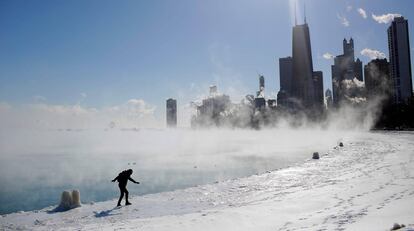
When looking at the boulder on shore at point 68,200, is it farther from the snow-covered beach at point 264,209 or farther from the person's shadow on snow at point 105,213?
the person's shadow on snow at point 105,213

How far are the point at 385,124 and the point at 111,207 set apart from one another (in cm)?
16442

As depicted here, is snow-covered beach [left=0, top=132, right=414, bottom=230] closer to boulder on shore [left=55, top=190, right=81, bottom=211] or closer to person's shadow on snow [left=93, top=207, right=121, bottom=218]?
person's shadow on snow [left=93, top=207, right=121, bottom=218]

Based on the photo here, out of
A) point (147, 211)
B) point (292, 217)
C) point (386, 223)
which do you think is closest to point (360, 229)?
point (386, 223)

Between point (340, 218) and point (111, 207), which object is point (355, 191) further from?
point (111, 207)

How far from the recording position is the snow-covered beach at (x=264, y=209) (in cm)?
1384

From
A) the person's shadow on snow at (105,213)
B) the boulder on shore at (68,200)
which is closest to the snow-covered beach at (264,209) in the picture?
the person's shadow on snow at (105,213)

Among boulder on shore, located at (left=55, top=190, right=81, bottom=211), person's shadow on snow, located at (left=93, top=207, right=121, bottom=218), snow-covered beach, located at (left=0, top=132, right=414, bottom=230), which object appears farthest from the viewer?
boulder on shore, located at (left=55, top=190, right=81, bottom=211)

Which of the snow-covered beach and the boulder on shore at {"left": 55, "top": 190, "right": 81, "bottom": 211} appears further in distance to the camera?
the boulder on shore at {"left": 55, "top": 190, "right": 81, "bottom": 211}

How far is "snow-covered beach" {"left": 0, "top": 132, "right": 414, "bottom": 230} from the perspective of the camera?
13844mm

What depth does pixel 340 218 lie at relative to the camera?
1367cm

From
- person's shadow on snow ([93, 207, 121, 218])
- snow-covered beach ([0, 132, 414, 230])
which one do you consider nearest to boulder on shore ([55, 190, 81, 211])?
snow-covered beach ([0, 132, 414, 230])

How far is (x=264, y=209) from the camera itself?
16.6 meters

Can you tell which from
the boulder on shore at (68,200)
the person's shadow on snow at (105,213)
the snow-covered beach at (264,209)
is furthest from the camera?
the boulder on shore at (68,200)

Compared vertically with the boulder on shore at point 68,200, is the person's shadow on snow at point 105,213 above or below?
below
